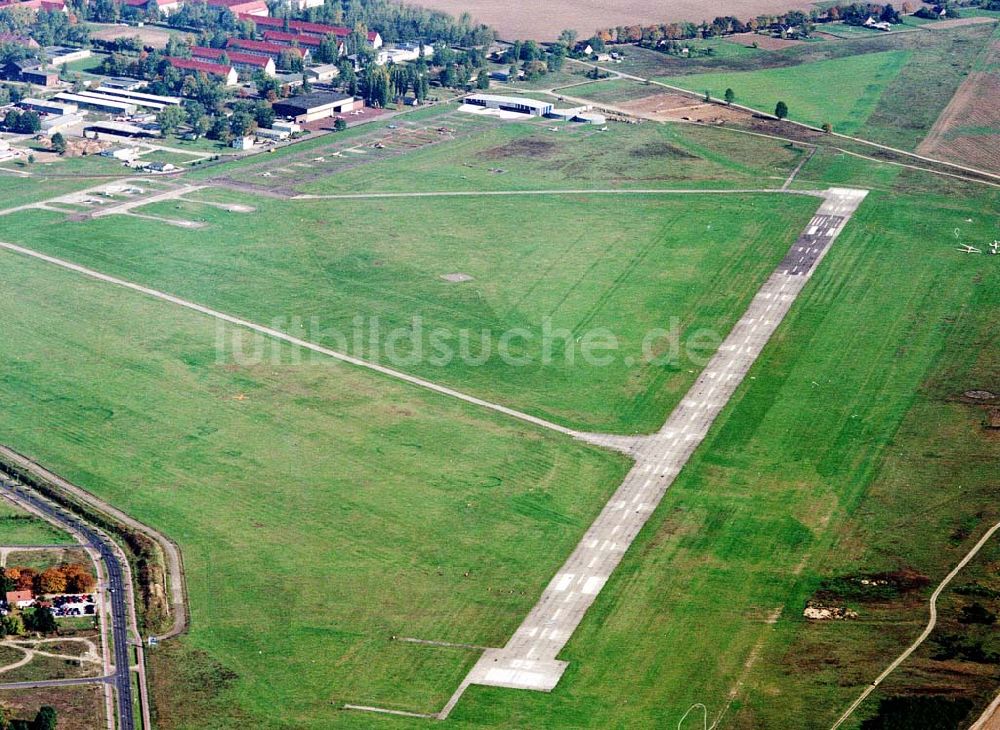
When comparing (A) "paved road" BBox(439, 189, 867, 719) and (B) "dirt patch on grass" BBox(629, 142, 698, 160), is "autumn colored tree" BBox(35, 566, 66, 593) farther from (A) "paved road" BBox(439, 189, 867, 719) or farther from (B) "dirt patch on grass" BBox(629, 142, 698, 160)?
(B) "dirt patch on grass" BBox(629, 142, 698, 160)

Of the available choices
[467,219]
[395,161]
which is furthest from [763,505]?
[395,161]

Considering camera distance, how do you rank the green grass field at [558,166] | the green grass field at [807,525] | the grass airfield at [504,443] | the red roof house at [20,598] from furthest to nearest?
the green grass field at [558,166]
the red roof house at [20,598]
the grass airfield at [504,443]
the green grass field at [807,525]

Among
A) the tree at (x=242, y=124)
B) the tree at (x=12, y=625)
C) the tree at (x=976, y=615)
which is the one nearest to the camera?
the tree at (x=12, y=625)

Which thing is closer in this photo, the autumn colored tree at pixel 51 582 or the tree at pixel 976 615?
the tree at pixel 976 615

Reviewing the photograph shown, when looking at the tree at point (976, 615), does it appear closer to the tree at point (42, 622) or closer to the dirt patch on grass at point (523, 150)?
the tree at point (42, 622)

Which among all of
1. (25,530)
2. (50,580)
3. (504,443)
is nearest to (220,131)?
(504,443)

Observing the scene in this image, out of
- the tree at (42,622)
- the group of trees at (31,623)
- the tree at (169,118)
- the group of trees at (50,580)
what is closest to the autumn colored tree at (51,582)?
the group of trees at (50,580)
